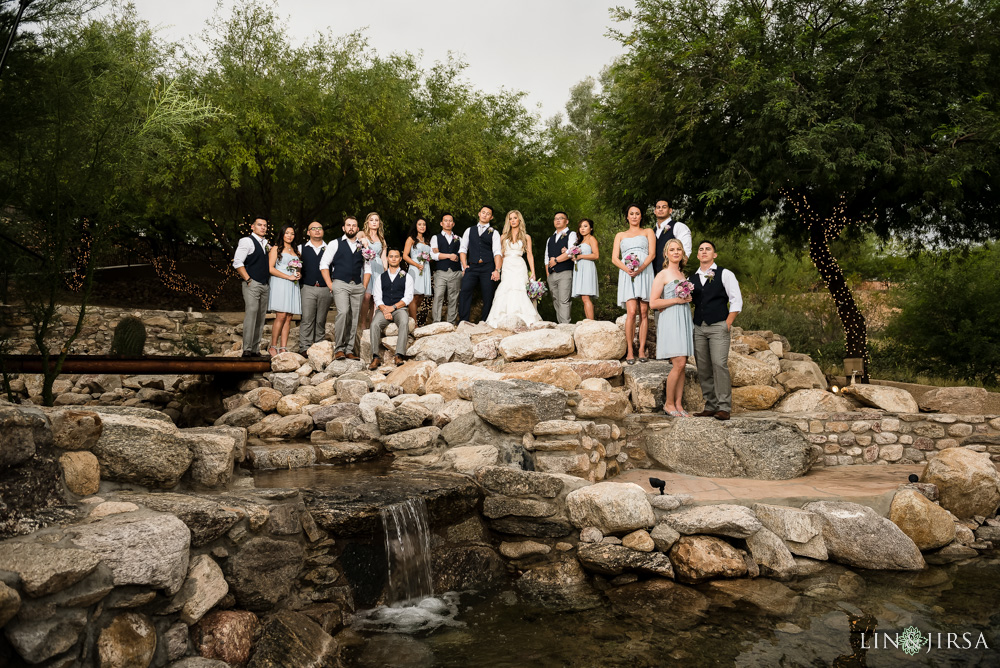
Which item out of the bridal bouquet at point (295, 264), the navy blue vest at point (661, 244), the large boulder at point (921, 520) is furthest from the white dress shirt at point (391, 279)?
the large boulder at point (921, 520)

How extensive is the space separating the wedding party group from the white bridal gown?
18 millimetres

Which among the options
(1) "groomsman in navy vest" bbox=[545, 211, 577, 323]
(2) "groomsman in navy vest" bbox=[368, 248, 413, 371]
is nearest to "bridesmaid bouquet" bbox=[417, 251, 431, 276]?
(2) "groomsman in navy vest" bbox=[368, 248, 413, 371]

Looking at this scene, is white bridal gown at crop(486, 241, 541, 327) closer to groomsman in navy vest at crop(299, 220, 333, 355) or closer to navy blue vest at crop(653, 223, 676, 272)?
navy blue vest at crop(653, 223, 676, 272)

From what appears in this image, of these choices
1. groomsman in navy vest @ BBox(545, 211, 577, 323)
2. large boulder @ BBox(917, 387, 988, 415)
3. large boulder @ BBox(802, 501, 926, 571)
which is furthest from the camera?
groomsman in navy vest @ BBox(545, 211, 577, 323)

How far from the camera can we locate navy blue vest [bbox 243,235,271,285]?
31.1ft

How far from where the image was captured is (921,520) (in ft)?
19.2

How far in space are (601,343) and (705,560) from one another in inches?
160

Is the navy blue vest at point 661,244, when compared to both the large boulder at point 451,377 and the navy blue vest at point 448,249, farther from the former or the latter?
the navy blue vest at point 448,249

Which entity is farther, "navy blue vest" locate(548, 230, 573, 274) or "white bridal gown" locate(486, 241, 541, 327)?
"white bridal gown" locate(486, 241, 541, 327)

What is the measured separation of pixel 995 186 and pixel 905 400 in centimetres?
573

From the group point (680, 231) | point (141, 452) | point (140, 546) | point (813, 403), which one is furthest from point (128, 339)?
point (813, 403)

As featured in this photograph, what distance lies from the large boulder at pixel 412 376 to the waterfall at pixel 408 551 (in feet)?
11.3

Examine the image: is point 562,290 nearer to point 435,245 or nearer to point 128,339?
point 435,245

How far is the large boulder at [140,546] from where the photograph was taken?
343 cm
